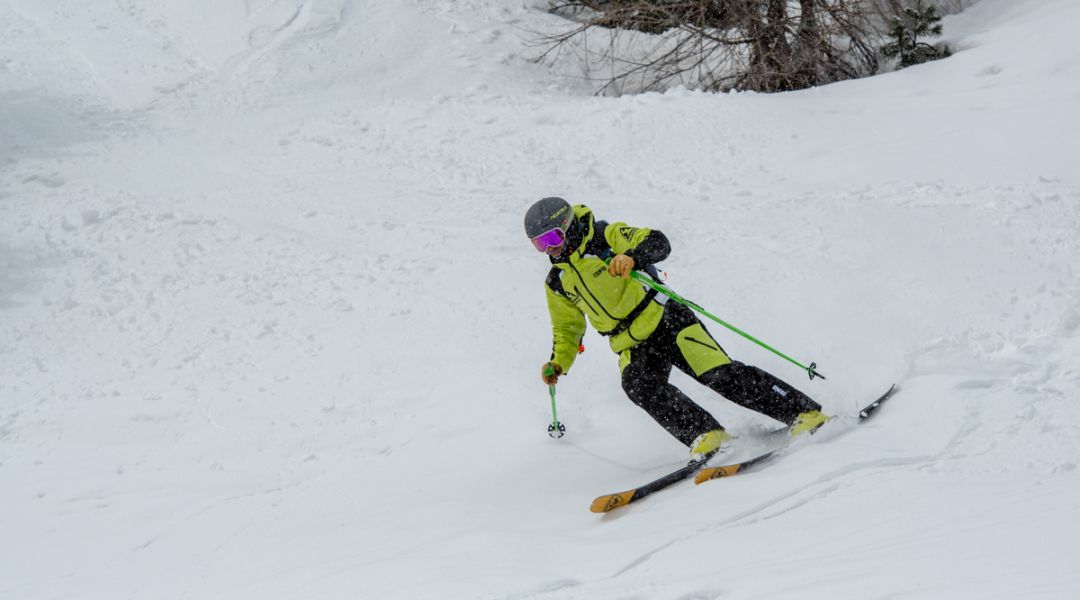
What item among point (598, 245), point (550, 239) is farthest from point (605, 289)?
point (550, 239)

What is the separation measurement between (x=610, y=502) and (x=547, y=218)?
1562 millimetres

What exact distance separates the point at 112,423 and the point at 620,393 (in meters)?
3.77

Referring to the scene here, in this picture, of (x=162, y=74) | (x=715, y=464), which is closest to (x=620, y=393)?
(x=715, y=464)

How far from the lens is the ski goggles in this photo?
5.30 metres

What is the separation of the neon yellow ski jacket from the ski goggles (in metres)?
0.14

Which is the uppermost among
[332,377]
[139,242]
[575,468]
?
[139,242]

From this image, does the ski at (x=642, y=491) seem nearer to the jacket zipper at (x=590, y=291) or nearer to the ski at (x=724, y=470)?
the ski at (x=724, y=470)

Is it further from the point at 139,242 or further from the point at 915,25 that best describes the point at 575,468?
the point at 915,25

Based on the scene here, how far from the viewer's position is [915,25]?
36.8 feet

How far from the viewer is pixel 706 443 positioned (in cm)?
534

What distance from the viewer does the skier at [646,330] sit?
5328mm

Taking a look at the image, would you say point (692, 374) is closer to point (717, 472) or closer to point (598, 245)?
point (717, 472)

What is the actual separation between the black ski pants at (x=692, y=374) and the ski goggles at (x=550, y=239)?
0.78 m

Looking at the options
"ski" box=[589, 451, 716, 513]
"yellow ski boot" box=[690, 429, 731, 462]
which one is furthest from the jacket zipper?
"ski" box=[589, 451, 716, 513]
